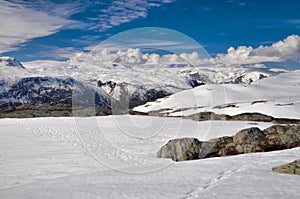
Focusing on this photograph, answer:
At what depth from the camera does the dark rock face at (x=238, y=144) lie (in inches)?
870

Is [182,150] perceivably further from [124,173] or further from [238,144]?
[124,173]

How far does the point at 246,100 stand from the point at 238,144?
4167 inches

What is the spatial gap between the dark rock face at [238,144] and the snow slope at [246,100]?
4057 cm

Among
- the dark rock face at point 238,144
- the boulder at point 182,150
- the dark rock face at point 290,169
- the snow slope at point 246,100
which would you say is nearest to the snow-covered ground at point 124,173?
the dark rock face at point 290,169

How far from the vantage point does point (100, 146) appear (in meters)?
27.6

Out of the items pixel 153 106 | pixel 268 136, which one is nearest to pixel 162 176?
pixel 268 136

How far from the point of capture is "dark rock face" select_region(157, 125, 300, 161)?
2209cm

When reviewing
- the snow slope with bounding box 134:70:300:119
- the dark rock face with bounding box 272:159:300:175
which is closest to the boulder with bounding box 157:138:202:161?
the dark rock face with bounding box 272:159:300:175

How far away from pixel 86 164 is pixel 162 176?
6438 millimetres

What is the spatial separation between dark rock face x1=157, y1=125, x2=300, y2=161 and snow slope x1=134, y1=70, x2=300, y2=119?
40570 millimetres

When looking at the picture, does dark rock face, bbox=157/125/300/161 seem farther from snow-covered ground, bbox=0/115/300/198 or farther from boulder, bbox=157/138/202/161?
snow-covered ground, bbox=0/115/300/198

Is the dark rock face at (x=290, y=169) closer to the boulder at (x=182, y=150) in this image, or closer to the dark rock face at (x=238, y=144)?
the boulder at (x=182, y=150)

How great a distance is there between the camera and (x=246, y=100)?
125 metres

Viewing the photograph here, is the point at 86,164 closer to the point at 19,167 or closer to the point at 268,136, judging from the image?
the point at 19,167
